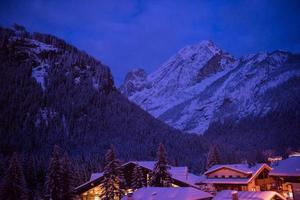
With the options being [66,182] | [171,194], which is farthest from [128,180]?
[171,194]

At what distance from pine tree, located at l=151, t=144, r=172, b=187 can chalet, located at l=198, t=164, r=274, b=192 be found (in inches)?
345

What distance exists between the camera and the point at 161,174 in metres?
52.8

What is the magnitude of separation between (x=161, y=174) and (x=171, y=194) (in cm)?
1400

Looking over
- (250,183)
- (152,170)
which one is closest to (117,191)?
(152,170)

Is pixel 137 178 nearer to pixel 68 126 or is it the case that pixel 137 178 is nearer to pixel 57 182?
pixel 57 182

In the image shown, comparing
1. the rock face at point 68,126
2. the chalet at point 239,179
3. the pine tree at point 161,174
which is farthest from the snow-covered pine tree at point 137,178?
the rock face at point 68,126

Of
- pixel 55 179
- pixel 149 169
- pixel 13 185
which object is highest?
pixel 149 169

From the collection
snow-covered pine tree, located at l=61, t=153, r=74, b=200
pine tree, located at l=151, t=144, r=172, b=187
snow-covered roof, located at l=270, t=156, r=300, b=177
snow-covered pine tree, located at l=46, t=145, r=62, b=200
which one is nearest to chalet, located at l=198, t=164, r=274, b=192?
pine tree, located at l=151, t=144, r=172, b=187

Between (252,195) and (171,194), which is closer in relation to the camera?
(252,195)

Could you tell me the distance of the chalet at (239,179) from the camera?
2191 inches

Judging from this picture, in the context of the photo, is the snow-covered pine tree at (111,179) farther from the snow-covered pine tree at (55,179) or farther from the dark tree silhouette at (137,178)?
the snow-covered pine tree at (55,179)

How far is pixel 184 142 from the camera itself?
607 ft

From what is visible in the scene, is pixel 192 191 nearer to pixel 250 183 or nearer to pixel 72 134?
pixel 250 183

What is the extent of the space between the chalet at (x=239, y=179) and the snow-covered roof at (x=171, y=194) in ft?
57.2
